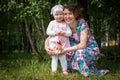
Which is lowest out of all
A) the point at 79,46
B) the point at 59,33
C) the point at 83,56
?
the point at 83,56

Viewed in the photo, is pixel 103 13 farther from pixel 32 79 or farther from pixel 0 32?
pixel 0 32

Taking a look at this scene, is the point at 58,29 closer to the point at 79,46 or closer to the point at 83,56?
the point at 79,46

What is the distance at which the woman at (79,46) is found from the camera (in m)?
6.57

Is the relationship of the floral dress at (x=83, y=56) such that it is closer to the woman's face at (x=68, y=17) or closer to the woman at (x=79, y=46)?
the woman at (x=79, y=46)

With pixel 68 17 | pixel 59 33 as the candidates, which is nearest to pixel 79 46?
pixel 59 33

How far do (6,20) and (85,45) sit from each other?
1563 centimetres

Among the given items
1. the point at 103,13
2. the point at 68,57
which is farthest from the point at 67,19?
the point at 103,13

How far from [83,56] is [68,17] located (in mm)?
841

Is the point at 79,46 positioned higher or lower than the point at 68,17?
lower

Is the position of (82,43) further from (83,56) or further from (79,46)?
(83,56)

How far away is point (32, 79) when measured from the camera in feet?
19.9

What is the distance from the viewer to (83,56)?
6.63 metres

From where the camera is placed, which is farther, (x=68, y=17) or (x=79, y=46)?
(x=68, y=17)

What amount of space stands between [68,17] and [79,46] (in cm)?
64
